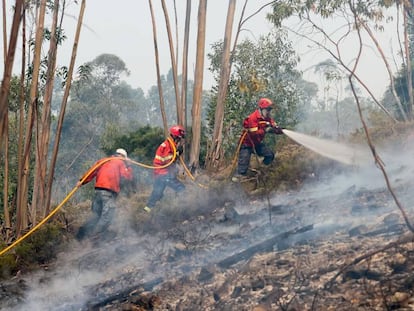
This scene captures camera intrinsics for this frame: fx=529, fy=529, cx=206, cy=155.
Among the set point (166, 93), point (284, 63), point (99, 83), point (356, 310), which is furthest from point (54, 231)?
point (166, 93)

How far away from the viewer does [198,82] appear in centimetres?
1288

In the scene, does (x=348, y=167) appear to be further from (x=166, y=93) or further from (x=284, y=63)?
(x=166, y=93)

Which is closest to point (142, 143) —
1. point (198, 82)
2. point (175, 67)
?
point (175, 67)

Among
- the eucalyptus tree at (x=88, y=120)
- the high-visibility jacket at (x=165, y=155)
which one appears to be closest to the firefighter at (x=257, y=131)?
the high-visibility jacket at (x=165, y=155)

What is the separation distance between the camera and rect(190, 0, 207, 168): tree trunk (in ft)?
41.9

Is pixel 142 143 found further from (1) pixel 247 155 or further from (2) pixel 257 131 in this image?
(2) pixel 257 131

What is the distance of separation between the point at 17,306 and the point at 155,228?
11.8 ft

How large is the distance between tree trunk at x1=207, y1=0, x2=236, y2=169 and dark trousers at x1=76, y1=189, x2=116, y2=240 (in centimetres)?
454

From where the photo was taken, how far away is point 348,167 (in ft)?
38.7

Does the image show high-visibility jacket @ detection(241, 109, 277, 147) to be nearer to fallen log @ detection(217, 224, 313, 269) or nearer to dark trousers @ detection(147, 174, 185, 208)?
dark trousers @ detection(147, 174, 185, 208)

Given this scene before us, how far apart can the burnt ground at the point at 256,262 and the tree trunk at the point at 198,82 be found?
2.55m

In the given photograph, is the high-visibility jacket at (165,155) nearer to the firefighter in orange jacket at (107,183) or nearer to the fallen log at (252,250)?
the firefighter in orange jacket at (107,183)

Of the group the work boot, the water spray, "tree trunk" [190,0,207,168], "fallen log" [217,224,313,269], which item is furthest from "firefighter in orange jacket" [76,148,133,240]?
the water spray

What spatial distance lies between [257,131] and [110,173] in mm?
2951
